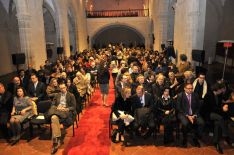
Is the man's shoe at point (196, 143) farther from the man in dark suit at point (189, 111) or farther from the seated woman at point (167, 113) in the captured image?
the seated woman at point (167, 113)

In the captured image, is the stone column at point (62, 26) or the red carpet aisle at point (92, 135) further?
the stone column at point (62, 26)

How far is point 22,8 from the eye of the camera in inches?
366

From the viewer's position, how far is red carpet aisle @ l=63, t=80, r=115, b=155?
5.13m

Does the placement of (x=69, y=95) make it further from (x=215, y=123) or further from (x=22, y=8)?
(x=22, y=8)

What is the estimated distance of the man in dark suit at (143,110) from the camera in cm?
515

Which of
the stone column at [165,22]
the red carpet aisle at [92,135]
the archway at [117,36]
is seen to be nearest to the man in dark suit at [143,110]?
the red carpet aisle at [92,135]

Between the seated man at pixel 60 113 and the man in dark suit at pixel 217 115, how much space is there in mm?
3267

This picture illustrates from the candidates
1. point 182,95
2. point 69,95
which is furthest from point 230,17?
point 69,95

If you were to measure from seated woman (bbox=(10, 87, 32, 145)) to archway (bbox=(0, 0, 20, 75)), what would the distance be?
35.0 ft

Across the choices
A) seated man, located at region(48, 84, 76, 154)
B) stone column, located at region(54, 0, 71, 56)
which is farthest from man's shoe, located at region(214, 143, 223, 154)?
stone column, located at region(54, 0, 71, 56)

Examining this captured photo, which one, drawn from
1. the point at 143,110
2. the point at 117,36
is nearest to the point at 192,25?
the point at 143,110

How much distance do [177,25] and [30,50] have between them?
23.1 feet

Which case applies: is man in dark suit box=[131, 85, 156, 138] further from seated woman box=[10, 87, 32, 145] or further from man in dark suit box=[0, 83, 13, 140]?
man in dark suit box=[0, 83, 13, 140]

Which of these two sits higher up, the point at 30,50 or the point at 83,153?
the point at 30,50
